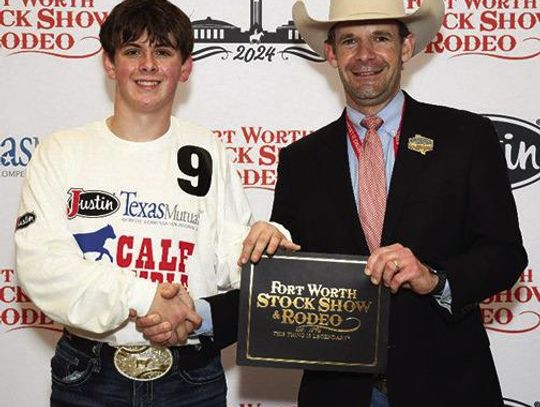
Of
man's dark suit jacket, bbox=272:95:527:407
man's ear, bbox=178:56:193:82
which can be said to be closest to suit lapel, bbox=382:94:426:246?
man's dark suit jacket, bbox=272:95:527:407

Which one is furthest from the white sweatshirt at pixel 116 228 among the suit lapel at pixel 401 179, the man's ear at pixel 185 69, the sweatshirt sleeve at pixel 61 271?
the suit lapel at pixel 401 179

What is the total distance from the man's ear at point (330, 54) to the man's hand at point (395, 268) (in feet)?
2.19

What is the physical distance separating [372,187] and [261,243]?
0.35 metres

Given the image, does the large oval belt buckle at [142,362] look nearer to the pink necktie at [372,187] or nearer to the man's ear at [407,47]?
the pink necktie at [372,187]

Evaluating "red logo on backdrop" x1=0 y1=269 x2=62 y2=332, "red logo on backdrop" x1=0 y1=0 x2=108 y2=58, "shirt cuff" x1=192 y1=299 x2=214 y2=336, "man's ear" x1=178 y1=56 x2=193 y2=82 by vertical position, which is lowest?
"red logo on backdrop" x1=0 y1=269 x2=62 y2=332

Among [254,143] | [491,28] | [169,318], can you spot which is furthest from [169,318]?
[491,28]

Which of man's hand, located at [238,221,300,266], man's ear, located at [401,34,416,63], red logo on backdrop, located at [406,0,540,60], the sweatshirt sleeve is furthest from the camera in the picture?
red logo on backdrop, located at [406,0,540,60]

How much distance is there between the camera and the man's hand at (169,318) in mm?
1897

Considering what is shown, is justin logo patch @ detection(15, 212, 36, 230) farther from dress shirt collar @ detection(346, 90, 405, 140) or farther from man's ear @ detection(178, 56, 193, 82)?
dress shirt collar @ detection(346, 90, 405, 140)

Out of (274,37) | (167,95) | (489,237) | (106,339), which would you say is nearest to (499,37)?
(274,37)

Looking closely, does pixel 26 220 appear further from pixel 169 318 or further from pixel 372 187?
pixel 372 187

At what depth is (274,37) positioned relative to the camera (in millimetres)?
2969

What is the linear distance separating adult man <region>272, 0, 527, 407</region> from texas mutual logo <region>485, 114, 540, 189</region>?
773 millimetres

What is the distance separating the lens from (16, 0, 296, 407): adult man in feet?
6.26
